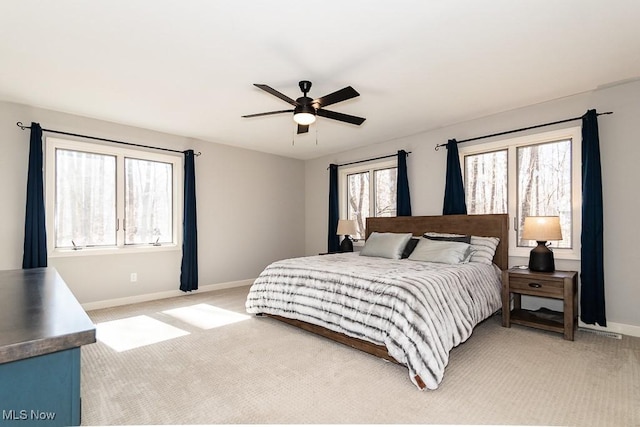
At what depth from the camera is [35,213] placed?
378 cm

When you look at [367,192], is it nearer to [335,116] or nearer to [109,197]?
[335,116]

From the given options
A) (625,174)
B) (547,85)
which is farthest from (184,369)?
(625,174)

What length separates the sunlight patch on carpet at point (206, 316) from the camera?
3.66 metres

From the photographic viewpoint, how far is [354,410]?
1981mm

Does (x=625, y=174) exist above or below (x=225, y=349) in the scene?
above

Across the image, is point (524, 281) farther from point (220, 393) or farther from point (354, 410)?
point (220, 393)

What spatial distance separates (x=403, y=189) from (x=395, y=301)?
279 cm

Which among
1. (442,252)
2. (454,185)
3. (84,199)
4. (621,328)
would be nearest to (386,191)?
(454,185)

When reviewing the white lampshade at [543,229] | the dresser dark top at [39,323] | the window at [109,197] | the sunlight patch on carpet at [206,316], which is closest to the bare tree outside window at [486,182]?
the white lampshade at [543,229]

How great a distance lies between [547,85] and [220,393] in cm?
409

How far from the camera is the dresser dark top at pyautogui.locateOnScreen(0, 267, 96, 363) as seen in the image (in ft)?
2.60

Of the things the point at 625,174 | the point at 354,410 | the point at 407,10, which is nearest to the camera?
the point at 354,410

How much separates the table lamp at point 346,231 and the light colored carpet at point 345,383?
8.39ft

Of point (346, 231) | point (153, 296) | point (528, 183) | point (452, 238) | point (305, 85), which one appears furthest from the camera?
point (346, 231)
